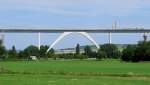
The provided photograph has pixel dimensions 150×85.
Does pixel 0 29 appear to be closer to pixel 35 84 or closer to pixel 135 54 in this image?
pixel 135 54

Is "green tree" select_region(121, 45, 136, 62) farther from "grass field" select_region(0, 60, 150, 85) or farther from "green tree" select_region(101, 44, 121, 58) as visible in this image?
"grass field" select_region(0, 60, 150, 85)

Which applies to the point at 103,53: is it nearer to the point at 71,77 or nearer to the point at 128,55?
the point at 128,55

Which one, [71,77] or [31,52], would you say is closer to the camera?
[71,77]

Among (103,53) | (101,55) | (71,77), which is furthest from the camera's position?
(103,53)

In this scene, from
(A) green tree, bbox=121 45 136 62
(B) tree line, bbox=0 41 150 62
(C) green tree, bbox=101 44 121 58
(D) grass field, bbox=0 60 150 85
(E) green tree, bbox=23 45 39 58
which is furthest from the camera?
(E) green tree, bbox=23 45 39 58

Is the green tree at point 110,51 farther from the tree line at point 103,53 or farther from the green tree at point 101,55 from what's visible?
the green tree at point 101,55

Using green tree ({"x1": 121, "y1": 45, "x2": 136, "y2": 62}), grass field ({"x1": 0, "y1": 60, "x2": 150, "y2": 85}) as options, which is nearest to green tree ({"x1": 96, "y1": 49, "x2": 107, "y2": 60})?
green tree ({"x1": 121, "y1": 45, "x2": 136, "y2": 62})

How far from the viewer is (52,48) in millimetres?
197125

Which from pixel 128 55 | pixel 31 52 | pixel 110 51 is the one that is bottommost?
pixel 128 55

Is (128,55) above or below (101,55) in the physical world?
below

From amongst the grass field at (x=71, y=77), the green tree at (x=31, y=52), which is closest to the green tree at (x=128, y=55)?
the green tree at (x=31, y=52)

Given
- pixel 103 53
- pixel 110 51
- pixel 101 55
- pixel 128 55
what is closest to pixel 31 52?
pixel 110 51

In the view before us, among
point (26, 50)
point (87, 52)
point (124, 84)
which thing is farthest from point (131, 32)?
point (124, 84)

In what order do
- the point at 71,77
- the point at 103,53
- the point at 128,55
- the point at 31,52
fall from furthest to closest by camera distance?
the point at 31,52 < the point at 103,53 < the point at 128,55 < the point at 71,77
